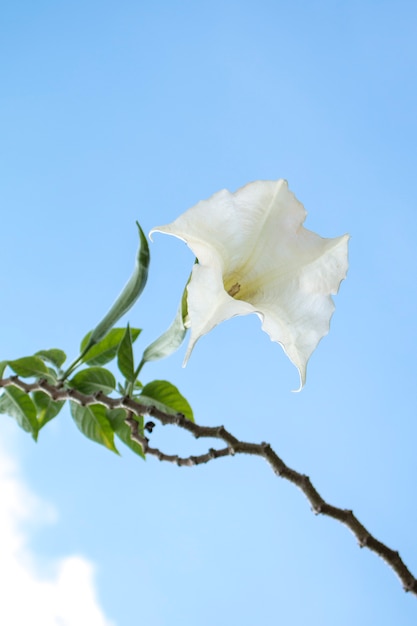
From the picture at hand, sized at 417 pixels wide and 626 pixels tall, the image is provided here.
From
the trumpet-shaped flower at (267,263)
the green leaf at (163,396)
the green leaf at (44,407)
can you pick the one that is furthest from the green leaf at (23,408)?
the trumpet-shaped flower at (267,263)

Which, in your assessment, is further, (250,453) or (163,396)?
(163,396)

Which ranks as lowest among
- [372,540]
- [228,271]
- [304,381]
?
[372,540]

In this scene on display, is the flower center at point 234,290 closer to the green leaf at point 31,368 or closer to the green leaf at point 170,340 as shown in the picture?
the green leaf at point 170,340

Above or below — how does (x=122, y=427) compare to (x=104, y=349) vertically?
below

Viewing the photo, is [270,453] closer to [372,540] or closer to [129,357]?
[372,540]

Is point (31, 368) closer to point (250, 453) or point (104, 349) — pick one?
point (104, 349)

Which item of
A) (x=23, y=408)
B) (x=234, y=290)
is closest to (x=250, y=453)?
(x=234, y=290)

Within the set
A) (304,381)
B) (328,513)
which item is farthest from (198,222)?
(328,513)
